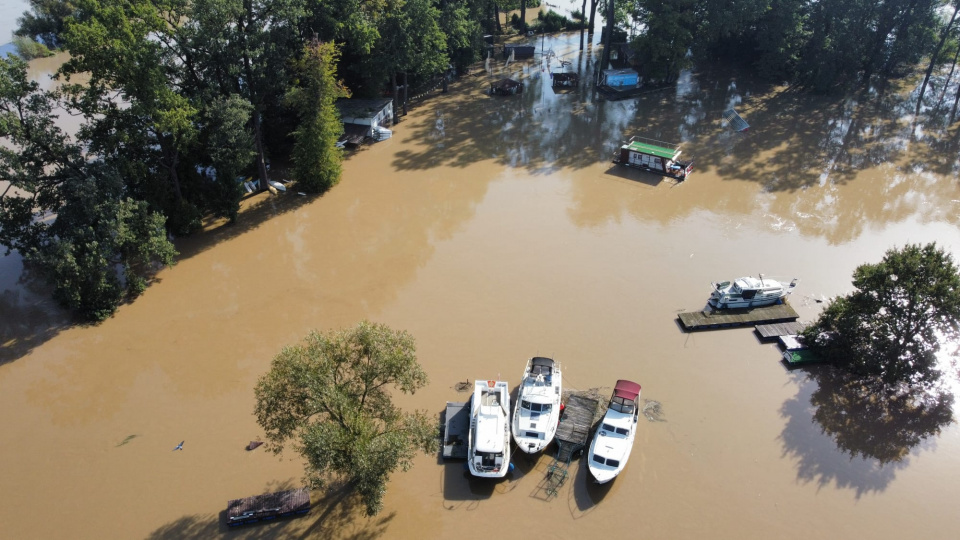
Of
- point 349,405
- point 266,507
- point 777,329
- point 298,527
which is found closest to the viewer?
point 349,405

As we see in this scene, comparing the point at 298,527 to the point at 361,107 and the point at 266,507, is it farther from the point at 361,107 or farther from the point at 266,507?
the point at 361,107

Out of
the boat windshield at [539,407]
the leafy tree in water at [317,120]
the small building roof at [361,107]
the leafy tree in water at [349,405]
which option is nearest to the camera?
the leafy tree in water at [349,405]

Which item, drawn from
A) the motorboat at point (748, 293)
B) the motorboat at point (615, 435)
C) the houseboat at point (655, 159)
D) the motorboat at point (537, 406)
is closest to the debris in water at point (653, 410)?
the motorboat at point (615, 435)

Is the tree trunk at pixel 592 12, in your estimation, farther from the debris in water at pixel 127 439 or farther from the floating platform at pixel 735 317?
the debris in water at pixel 127 439

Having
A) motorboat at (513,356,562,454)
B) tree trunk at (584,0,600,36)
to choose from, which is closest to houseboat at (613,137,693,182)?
motorboat at (513,356,562,454)

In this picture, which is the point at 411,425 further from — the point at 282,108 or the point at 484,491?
the point at 282,108

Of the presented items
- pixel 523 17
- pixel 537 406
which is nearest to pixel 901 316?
pixel 537 406
